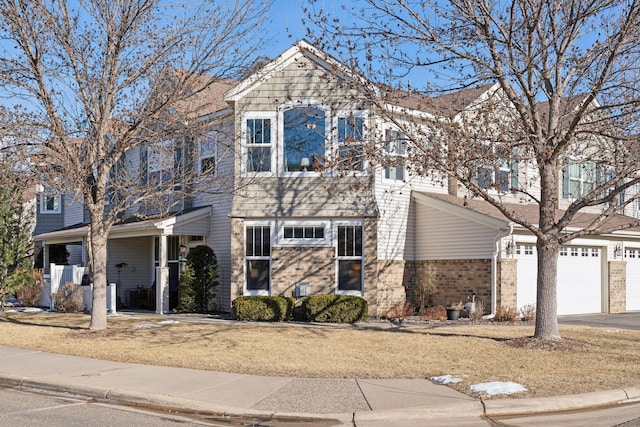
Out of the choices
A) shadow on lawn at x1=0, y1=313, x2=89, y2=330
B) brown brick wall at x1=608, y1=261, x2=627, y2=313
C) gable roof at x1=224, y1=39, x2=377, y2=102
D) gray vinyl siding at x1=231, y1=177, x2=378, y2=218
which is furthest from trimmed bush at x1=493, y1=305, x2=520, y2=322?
shadow on lawn at x1=0, y1=313, x2=89, y2=330

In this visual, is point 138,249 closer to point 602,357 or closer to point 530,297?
point 530,297

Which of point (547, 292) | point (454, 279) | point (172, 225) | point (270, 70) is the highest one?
point (270, 70)

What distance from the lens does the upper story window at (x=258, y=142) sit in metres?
19.6

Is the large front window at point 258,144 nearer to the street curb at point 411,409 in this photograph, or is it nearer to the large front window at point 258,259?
the large front window at point 258,259

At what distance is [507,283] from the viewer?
19.1 m

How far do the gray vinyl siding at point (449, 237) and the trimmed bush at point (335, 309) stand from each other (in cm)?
339

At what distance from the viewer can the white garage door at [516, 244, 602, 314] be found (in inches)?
849

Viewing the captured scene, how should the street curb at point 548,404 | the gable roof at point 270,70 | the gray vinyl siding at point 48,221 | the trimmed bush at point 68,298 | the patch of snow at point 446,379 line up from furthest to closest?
the gray vinyl siding at point 48,221 < the trimmed bush at point 68,298 < the gable roof at point 270,70 < the patch of snow at point 446,379 < the street curb at point 548,404

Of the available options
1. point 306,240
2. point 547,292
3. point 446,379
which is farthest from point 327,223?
point 446,379

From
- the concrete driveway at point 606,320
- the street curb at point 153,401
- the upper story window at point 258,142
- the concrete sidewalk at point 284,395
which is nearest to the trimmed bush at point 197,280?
the upper story window at point 258,142

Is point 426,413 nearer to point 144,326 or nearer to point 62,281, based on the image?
point 144,326

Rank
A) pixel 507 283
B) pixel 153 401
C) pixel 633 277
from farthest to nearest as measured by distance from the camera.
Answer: pixel 633 277 → pixel 507 283 → pixel 153 401

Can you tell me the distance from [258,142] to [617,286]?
1315 centimetres

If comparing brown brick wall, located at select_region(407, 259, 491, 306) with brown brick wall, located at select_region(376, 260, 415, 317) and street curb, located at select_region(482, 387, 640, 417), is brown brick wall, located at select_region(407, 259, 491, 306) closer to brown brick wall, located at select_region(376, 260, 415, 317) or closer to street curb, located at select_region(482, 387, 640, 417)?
brown brick wall, located at select_region(376, 260, 415, 317)
